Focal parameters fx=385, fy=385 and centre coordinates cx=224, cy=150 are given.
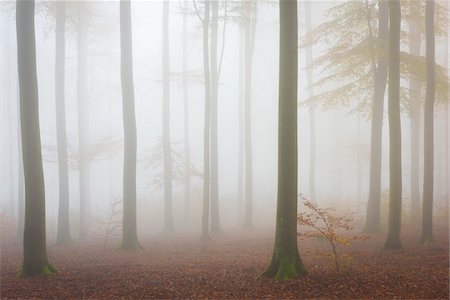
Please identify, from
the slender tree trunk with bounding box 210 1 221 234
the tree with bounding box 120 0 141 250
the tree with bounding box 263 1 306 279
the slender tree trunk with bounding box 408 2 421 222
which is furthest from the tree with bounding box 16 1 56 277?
the slender tree trunk with bounding box 408 2 421 222

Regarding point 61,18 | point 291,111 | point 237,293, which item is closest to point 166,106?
point 61,18

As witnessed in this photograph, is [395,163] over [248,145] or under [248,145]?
under

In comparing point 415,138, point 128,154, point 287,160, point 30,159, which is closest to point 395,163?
point 287,160

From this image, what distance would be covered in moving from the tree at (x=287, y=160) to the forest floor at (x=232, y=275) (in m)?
0.47

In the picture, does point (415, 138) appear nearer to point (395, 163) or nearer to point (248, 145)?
point (248, 145)

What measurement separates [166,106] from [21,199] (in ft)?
32.4

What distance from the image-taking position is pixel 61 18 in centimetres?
1888

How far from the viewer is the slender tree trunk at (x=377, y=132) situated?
15505 millimetres

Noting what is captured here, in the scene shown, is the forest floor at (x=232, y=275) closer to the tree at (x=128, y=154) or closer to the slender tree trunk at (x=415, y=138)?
the tree at (x=128, y=154)

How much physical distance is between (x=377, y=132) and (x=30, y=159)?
42.8 ft

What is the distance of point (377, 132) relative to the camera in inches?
637

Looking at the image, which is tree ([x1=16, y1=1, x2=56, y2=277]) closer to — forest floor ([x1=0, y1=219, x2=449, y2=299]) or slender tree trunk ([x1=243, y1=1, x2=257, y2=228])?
forest floor ([x1=0, y1=219, x2=449, y2=299])

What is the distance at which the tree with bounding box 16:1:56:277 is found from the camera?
10117mm

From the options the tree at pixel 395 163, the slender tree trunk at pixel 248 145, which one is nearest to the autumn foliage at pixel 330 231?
the tree at pixel 395 163
